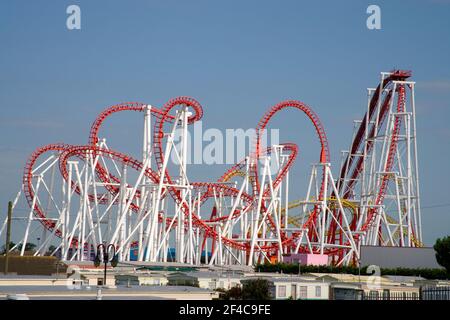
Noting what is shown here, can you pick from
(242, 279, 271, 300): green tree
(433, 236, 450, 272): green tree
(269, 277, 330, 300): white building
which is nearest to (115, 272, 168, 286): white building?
(269, 277, 330, 300): white building

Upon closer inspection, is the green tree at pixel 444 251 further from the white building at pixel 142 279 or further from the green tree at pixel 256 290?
the white building at pixel 142 279

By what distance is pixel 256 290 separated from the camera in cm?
2412

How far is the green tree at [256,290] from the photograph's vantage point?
2366cm

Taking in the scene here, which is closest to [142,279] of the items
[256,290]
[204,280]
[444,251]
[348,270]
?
[204,280]

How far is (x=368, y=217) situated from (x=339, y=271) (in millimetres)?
8166

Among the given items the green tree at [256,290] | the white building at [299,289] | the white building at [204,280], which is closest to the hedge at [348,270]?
the white building at [204,280]

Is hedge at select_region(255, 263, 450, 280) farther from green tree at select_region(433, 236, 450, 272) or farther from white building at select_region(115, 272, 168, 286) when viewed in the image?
white building at select_region(115, 272, 168, 286)

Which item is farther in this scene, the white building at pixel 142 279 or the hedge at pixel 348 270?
the hedge at pixel 348 270

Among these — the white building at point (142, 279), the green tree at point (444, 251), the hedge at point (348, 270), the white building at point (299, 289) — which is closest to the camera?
the white building at point (299, 289)

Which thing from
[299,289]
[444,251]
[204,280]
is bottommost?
[299,289]

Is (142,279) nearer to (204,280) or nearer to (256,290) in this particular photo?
(204,280)

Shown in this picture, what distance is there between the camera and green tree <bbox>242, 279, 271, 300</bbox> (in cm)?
2366

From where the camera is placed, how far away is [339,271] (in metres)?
39.0
